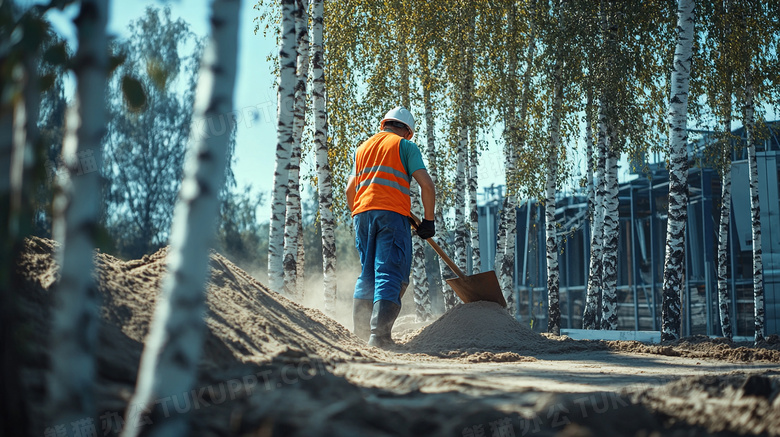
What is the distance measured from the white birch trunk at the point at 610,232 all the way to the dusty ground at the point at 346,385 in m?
5.74

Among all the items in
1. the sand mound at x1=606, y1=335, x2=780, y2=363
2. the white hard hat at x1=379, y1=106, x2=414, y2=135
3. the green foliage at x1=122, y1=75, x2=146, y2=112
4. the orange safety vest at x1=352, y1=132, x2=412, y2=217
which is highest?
the white hard hat at x1=379, y1=106, x2=414, y2=135

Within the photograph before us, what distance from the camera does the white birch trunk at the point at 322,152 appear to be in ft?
30.0

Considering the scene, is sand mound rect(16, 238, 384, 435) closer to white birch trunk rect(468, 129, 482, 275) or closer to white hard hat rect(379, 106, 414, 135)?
white hard hat rect(379, 106, 414, 135)

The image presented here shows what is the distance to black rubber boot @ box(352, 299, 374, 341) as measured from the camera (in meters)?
5.90

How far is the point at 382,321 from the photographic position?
550 cm

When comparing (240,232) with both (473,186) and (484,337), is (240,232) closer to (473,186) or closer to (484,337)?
(473,186)

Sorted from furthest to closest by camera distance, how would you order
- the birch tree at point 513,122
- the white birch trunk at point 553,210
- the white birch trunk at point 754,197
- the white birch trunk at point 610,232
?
the birch tree at point 513,122
the white birch trunk at point 553,210
the white birch trunk at point 754,197
the white birch trunk at point 610,232

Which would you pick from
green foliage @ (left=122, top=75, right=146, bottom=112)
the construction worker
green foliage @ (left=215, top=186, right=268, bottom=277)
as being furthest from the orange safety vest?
green foliage @ (left=215, top=186, right=268, bottom=277)

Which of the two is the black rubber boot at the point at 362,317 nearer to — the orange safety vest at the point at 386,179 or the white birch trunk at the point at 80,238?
the orange safety vest at the point at 386,179

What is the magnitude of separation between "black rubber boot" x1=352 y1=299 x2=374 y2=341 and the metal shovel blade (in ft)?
3.04

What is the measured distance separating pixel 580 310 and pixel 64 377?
2236 centimetres

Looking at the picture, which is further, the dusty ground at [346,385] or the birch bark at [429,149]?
the birch bark at [429,149]

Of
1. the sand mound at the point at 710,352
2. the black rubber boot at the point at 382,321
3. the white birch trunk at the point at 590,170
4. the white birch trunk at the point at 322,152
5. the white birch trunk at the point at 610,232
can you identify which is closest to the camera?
the black rubber boot at the point at 382,321

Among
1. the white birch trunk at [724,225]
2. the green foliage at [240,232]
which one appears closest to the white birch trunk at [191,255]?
the white birch trunk at [724,225]
